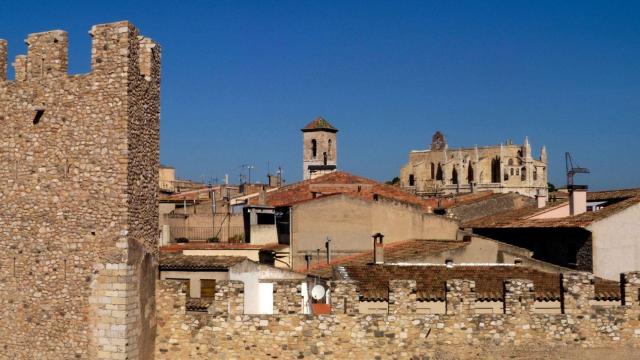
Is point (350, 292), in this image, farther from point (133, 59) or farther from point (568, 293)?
point (133, 59)

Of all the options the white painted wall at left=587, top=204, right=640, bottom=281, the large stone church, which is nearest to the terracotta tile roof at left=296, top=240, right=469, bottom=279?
the white painted wall at left=587, top=204, right=640, bottom=281

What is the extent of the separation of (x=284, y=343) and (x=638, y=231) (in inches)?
524

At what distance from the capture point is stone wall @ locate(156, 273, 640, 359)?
53.6ft

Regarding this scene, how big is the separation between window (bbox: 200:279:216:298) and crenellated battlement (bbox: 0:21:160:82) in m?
6.31

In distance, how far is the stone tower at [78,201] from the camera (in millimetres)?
14883

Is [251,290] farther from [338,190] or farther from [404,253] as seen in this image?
[338,190]

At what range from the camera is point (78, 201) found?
49.6 feet

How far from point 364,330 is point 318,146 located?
61.1 m

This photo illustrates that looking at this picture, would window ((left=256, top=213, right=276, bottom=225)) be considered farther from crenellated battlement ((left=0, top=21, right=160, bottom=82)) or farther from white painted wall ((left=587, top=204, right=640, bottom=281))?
crenellated battlement ((left=0, top=21, right=160, bottom=82))

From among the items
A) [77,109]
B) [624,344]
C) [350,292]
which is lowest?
[624,344]

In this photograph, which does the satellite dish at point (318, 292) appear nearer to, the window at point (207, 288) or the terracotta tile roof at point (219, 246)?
the window at point (207, 288)

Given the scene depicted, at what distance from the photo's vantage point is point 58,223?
1527 cm

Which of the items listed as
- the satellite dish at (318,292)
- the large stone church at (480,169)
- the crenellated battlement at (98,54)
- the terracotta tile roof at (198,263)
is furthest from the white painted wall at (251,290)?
the large stone church at (480,169)

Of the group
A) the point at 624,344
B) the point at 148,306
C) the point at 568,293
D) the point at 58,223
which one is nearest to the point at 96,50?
the point at 58,223
